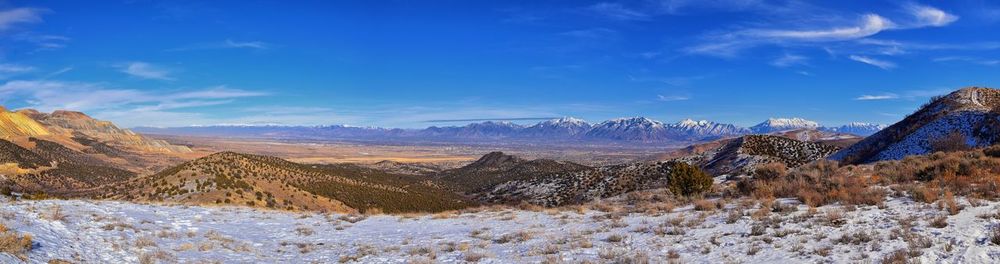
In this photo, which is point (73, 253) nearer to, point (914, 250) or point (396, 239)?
point (396, 239)

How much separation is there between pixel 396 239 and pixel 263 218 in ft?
25.6

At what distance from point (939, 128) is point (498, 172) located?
243 ft

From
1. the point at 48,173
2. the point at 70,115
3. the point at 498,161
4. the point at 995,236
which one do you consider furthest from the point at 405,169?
the point at 70,115

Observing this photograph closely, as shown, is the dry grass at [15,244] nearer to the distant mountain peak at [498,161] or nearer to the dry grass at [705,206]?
the dry grass at [705,206]

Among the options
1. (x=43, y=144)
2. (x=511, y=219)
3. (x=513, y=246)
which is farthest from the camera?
(x=43, y=144)

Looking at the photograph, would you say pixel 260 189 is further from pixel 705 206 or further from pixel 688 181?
pixel 705 206

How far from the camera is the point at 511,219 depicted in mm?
18750

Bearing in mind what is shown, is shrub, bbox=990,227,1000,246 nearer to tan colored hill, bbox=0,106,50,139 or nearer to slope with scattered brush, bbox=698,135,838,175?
slope with scattered brush, bbox=698,135,838,175

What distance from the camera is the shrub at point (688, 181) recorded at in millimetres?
24144

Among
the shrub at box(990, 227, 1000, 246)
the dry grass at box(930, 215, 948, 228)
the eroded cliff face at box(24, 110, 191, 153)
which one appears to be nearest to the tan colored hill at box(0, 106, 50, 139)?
the eroded cliff face at box(24, 110, 191, 153)

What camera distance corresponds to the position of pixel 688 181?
24438 mm

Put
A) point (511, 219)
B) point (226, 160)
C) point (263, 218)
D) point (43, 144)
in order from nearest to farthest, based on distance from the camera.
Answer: point (511, 219), point (263, 218), point (226, 160), point (43, 144)

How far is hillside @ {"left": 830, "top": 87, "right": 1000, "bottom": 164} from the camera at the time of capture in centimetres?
3284

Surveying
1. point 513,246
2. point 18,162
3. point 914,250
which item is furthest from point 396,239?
point 18,162
